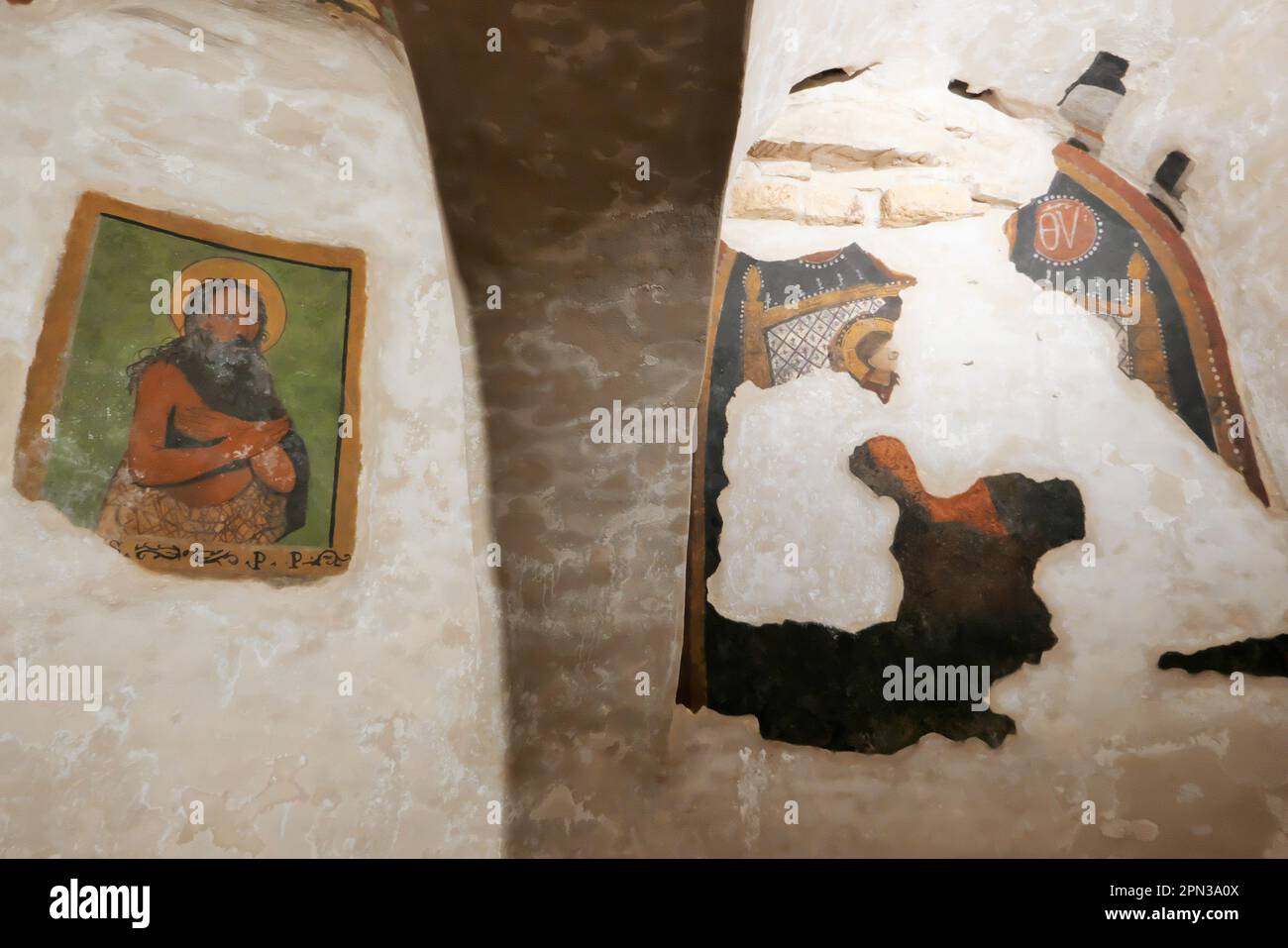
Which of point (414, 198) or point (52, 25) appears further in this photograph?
point (414, 198)

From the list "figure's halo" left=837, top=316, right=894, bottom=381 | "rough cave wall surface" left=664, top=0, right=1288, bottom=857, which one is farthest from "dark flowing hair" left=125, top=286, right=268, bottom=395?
"figure's halo" left=837, top=316, right=894, bottom=381

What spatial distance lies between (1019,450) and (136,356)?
369cm

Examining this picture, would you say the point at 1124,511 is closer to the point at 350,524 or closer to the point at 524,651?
the point at 524,651

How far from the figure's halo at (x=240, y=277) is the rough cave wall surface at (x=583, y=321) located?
0.91 m

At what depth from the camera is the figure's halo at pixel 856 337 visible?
14.1 ft

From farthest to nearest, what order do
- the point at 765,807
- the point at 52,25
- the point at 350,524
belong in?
the point at 765,807
the point at 350,524
the point at 52,25

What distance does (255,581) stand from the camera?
2.86 meters

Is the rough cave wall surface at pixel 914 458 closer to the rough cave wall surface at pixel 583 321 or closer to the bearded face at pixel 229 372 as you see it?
the rough cave wall surface at pixel 583 321

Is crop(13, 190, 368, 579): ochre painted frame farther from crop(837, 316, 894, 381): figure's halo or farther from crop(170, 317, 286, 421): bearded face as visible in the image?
crop(837, 316, 894, 381): figure's halo

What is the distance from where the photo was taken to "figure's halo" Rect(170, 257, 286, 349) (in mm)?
2871

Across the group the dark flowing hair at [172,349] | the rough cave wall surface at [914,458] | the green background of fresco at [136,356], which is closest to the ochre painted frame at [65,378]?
the green background of fresco at [136,356]

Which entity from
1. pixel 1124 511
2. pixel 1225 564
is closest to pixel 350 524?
pixel 1124 511

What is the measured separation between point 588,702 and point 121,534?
1.59m

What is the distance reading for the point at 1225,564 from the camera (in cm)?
400
